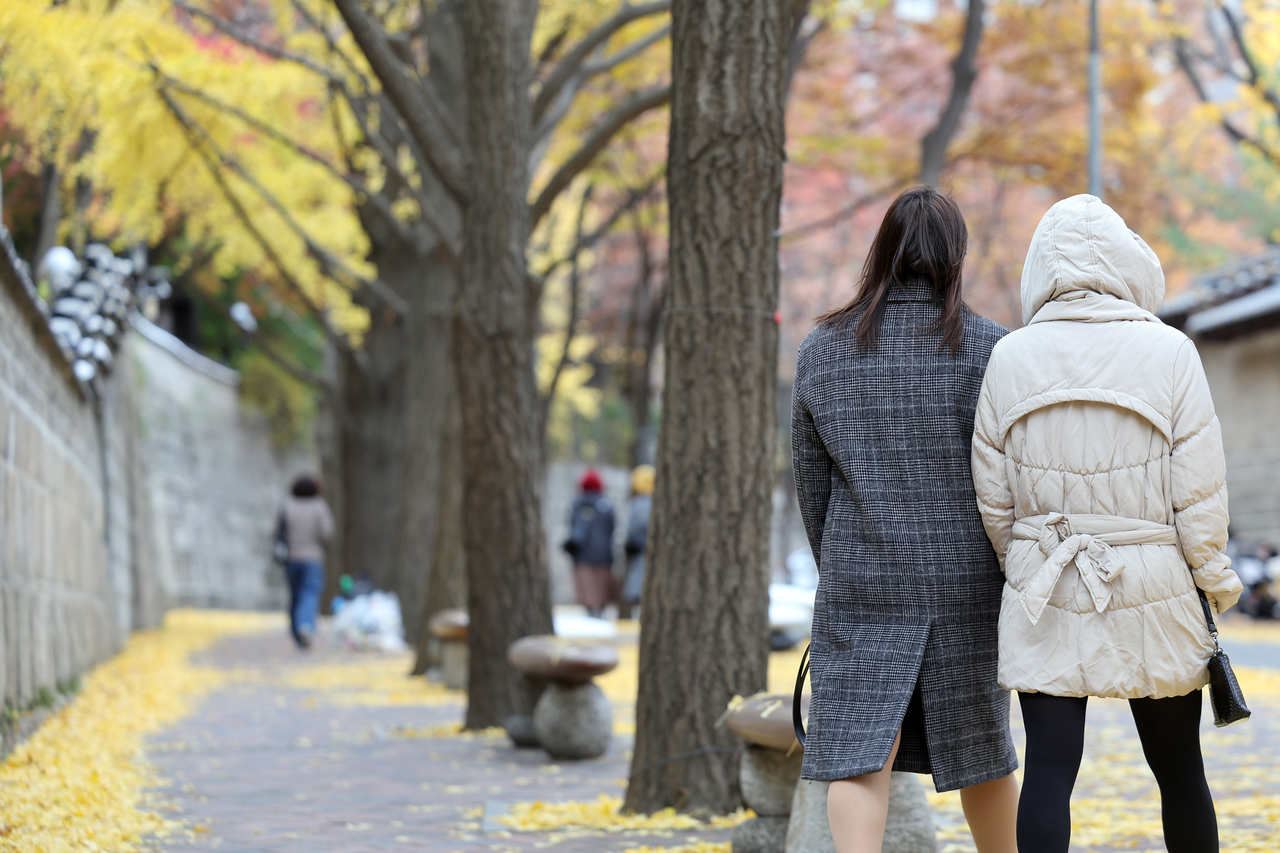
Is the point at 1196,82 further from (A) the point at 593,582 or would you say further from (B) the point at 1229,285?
(A) the point at 593,582

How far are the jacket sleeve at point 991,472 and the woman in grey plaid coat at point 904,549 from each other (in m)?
0.08

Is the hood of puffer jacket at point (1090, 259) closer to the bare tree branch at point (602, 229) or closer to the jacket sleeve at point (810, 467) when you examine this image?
the jacket sleeve at point (810, 467)

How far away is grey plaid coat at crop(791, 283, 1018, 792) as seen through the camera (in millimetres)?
2979

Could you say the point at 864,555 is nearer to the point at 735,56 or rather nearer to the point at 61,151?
the point at 735,56

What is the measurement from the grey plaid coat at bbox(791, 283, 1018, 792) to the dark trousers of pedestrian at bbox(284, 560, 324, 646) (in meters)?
11.7

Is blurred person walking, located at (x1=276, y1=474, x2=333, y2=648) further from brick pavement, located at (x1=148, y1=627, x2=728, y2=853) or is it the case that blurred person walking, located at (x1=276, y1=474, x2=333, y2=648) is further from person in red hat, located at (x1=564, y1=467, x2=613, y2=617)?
brick pavement, located at (x1=148, y1=627, x2=728, y2=853)

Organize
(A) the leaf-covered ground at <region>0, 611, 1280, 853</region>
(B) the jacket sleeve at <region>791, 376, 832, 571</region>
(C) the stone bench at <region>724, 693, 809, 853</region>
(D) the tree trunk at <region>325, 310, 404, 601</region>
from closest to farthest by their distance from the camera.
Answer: (B) the jacket sleeve at <region>791, 376, 832, 571</region> < (C) the stone bench at <region>724, 693, 809, 853</region> < (A) the leaf-covered ground at <region>0, 611, 1280, 853</region> < (D) the tree trunk at <region>325, 310, 404, 601</region>

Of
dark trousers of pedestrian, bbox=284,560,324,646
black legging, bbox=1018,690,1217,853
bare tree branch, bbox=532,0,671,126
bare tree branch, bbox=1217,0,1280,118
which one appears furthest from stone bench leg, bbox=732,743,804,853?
bare tree branch, bbox=1217,0,1280,118

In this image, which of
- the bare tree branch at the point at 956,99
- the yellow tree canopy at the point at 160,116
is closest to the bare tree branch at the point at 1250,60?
the bare tree branch at the point at 956,99

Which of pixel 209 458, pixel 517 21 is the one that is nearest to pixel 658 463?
pixel 517 21

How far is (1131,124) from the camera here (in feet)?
51.7

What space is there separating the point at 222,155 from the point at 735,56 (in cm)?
644

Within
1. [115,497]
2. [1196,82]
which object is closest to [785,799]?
[115,497]

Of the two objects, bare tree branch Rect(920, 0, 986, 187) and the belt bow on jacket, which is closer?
the belt bow on jacket
